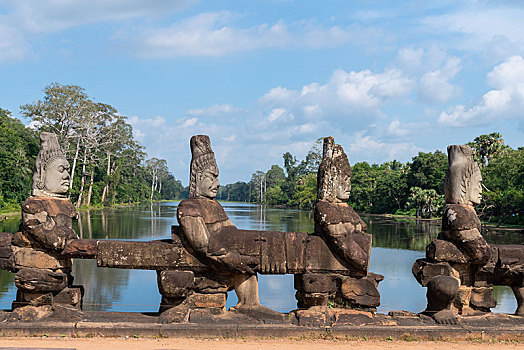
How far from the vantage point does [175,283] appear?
21.9ft

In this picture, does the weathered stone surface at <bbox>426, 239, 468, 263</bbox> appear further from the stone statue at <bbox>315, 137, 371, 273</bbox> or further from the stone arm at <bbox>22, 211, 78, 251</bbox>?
the stone arm at <bbox>22, 211, 78, 251</bbox>

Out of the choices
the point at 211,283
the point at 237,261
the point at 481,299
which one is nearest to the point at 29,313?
the point at 211,283

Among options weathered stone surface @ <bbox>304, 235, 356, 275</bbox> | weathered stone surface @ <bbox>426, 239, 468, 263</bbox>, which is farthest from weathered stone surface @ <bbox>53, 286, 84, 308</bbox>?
weathered stone surface @ <bbox>426, 239, 468, 263</bbox>

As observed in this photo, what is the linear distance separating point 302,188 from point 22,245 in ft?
221

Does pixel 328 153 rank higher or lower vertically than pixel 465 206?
higher

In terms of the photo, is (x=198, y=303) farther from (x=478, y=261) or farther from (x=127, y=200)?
(x=127, y=200)

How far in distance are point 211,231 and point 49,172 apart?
96.7 inches

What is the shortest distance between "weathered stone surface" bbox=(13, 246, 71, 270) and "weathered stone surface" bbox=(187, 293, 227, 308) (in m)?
1.93

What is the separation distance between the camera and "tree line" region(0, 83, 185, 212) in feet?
110

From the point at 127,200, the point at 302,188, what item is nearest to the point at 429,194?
the point at 302,188

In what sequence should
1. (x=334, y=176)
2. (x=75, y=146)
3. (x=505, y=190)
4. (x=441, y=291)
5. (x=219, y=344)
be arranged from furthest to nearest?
(x=75, y=146)
(x=505, y=190)
(x=334, y=176)
(x=441, y=291)
(x=219, y=344)

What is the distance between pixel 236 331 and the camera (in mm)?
6500

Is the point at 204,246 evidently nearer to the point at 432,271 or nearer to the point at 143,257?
the point at 143,257

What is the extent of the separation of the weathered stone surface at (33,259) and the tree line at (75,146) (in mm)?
17960
